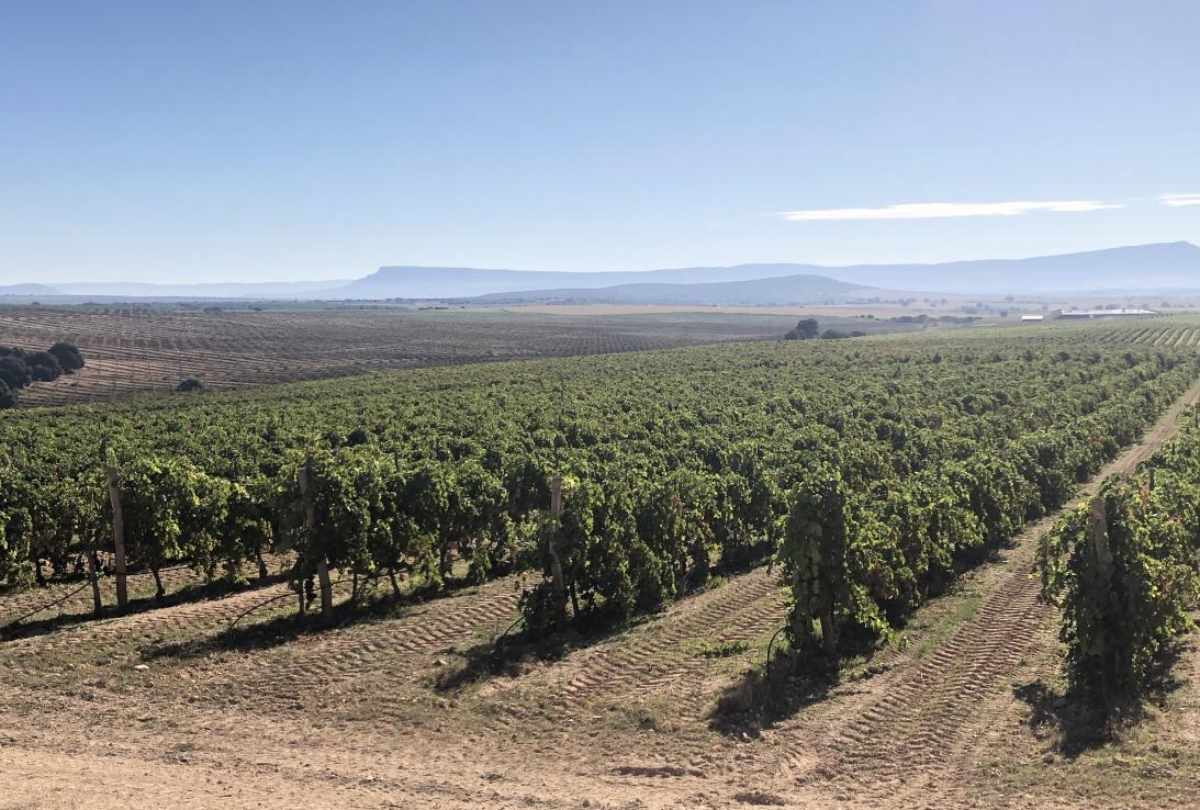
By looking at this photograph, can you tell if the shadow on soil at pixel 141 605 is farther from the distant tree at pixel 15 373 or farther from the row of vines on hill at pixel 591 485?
the distant tree at pixel 15 373

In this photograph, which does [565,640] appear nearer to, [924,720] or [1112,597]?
[924,720]

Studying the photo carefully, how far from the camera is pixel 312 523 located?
19.0 m

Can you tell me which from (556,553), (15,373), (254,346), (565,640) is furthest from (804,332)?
(565,640)

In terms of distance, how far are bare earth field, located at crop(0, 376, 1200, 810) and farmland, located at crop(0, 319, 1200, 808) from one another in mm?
61

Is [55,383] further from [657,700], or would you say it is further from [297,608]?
[657,700]

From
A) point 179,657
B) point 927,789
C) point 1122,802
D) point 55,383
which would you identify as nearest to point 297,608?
point 179,657

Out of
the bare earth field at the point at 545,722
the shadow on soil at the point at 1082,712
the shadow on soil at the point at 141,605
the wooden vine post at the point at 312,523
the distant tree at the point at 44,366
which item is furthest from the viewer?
the distant tree at the point at 44,366

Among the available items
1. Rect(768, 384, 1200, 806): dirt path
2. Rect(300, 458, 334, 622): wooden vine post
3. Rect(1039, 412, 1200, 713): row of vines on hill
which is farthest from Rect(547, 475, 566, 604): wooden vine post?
Rect(1039, 412, 1200, 713): row of vines on hill

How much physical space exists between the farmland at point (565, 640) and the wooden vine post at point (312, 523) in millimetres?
150

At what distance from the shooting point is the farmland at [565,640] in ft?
41.2

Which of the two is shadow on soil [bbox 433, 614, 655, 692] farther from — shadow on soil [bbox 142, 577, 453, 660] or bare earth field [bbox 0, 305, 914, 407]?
bare earth field [bbox 0, 305, 914, 407]

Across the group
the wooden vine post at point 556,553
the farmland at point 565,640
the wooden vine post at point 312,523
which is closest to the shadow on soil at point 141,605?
the farmland at point 565,640

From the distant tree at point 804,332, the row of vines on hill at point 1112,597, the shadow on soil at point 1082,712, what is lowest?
the shadow on soil at point 1082,712

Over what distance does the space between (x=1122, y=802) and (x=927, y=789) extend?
2421mm
